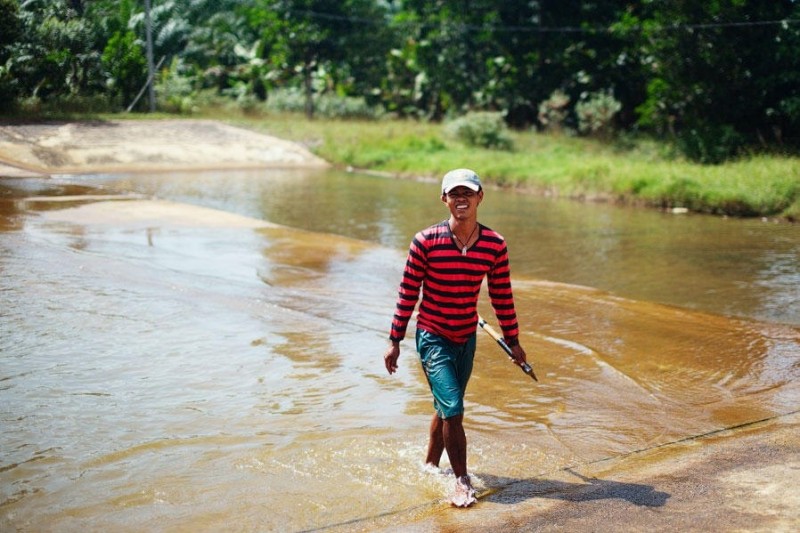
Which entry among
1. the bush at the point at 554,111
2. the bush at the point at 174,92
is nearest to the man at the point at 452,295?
the bush at the point at 554,111

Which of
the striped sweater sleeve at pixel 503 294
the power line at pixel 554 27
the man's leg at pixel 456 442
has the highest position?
the power line at pixel 554 27

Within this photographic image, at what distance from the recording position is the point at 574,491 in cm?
474

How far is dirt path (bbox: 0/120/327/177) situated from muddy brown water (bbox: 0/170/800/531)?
9.55 metres

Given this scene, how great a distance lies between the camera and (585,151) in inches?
1032

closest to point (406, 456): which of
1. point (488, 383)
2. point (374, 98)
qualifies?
point (488, 383)

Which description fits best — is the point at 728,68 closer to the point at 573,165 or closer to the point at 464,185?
the point at 573,165

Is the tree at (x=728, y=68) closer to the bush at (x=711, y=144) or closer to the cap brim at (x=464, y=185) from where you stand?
the bush at (x=711, y=144)

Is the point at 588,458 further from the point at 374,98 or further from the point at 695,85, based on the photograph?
the point at 374,98

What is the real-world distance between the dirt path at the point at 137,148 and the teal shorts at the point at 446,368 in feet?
61.4

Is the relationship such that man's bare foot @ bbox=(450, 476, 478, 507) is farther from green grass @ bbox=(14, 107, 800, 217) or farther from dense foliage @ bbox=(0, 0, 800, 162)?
dense foliage @ bbox=(0, 0, 800, 162)

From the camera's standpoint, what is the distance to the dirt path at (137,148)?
23297mm

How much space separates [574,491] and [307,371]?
287 centimetres

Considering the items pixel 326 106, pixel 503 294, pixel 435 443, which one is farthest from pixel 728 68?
pixel 435 443

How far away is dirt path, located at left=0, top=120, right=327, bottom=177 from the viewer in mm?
23297
